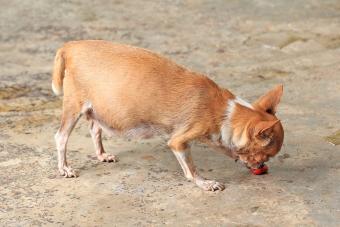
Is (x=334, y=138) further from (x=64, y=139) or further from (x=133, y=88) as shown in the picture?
(x=64, y=139)

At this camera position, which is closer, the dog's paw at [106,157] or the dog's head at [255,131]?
the dog's head at [255,131]

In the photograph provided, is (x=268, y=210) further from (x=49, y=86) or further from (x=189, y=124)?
(x=49, y=86)

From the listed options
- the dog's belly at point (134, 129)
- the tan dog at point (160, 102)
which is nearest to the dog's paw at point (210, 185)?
the tan dog at point (160, 102)

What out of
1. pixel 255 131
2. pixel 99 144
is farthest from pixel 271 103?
pixel 99 144

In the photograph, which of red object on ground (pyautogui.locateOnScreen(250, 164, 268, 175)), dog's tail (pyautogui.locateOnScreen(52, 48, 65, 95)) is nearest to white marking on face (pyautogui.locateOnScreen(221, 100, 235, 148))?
red object on ground (pyautogui.locateOnScreen(250, 164, 268, 175))

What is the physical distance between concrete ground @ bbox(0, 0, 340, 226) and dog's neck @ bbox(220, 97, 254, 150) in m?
0.34

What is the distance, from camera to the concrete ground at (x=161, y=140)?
17.3 ft

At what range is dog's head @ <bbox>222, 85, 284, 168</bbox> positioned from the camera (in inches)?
209

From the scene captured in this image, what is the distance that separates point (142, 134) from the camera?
5.75m

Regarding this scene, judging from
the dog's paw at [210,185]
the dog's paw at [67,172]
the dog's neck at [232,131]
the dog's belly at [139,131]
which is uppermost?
the dog's neck at [232,131]

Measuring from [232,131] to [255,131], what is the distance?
0.25 m

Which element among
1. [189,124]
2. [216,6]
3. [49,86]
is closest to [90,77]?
[189,124]

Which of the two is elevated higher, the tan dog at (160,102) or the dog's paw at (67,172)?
the tan dog at (160,102)

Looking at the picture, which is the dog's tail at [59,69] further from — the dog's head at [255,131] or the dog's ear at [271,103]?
the dog's ear at [271,103]
